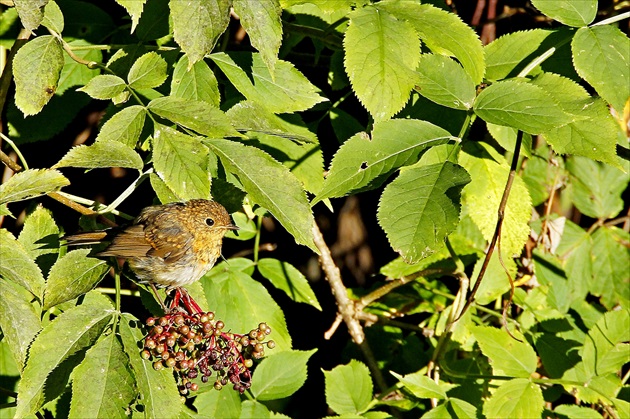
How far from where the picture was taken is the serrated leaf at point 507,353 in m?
2.89

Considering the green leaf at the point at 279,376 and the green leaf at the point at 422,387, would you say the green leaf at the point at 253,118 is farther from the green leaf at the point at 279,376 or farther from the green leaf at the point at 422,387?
the green leaf at the point at 422,387

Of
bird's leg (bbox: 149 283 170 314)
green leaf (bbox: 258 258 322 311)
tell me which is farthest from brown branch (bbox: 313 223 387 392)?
bird's leg (bbox: 149 283 170 314)

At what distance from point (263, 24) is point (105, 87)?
0.55 metres

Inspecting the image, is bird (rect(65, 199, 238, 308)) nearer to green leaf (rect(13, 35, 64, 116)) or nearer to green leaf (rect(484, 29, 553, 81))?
green leaf (rect(13, 35, 64, 116))

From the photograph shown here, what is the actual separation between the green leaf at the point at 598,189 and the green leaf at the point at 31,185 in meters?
3.06

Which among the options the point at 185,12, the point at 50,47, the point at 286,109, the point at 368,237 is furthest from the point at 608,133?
the point at 368,237

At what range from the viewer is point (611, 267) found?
3.98 metres

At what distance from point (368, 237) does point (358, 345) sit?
42.5 inches

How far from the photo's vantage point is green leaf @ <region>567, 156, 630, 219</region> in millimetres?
4125

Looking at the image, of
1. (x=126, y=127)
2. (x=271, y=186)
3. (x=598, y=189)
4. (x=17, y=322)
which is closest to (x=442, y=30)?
(x=271, y=186)

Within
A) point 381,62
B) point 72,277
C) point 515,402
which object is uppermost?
point 381,62

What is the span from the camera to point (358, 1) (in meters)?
2.36

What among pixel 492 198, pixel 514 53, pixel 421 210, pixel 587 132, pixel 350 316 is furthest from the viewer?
pixel 350 316

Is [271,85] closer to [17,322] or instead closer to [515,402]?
[17,322]
